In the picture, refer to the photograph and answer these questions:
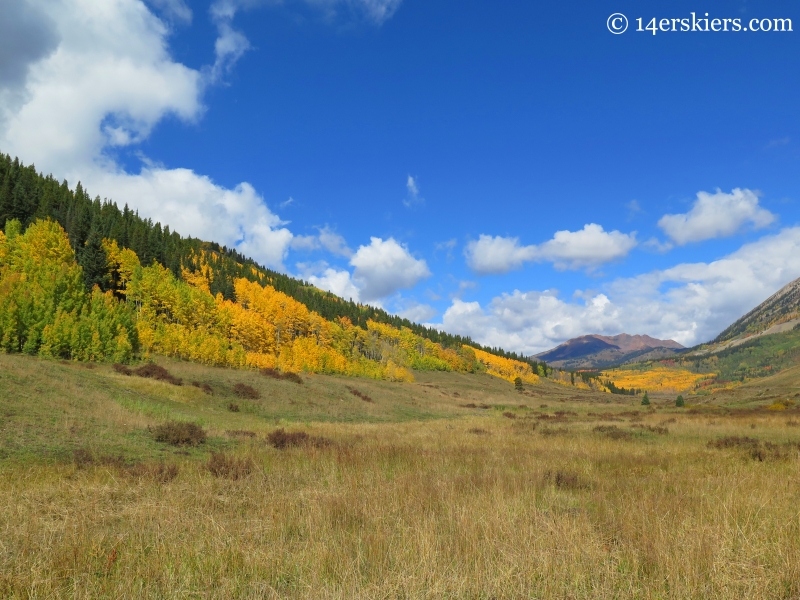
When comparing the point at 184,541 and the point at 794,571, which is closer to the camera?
the point at 794,571

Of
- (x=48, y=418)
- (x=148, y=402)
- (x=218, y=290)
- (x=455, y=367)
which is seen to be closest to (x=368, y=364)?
(x=218, y=290)

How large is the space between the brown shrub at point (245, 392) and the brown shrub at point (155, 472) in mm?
29356

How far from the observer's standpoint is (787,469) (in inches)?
430

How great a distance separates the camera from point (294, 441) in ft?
55.8

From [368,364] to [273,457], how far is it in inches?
3888

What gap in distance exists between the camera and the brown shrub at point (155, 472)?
9.62 meters

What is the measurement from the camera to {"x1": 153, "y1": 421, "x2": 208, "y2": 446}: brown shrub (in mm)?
15938

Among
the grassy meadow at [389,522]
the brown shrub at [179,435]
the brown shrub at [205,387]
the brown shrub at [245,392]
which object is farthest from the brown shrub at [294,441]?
the brown shrub at [245,392]

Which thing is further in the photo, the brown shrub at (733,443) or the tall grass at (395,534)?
the brown shrub at (733,443)

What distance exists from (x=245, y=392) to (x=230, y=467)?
30.9 meters

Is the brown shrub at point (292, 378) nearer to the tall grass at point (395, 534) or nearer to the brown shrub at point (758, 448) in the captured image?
the tall grass at point (395, 534)

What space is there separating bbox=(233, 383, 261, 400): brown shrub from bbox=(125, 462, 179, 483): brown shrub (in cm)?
2936

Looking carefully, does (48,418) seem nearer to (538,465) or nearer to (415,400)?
(538,465)

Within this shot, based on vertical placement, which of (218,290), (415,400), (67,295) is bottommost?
(415,400)
